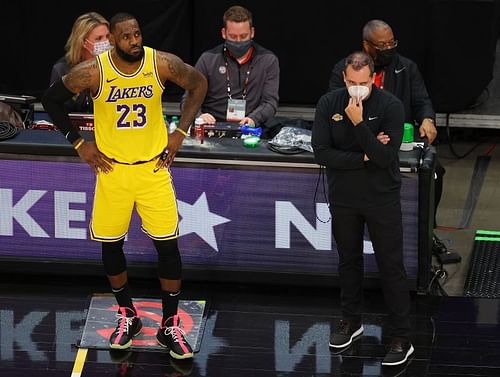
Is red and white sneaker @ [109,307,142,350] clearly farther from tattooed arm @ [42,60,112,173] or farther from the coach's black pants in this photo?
the coach's black pants

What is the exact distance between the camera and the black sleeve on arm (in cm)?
652

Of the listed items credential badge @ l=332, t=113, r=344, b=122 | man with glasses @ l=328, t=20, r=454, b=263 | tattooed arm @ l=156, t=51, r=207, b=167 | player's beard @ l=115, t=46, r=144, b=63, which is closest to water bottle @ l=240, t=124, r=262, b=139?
man with glasses @ l=328, t=20, r=454, b=263

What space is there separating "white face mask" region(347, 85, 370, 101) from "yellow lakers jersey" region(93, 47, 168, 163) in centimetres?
109

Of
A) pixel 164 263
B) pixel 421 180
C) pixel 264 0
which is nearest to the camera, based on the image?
pixel 164 263

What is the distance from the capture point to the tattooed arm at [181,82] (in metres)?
6.52

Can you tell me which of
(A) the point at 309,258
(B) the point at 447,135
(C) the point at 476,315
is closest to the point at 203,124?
(A) the point at 309,258

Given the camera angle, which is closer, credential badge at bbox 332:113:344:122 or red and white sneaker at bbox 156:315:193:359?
credential badge at bbox 332:113:344:122

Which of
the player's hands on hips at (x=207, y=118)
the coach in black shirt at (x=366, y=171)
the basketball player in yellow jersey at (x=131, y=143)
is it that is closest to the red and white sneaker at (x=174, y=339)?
the basketball player in yellow jersey at (x=131, y=143)

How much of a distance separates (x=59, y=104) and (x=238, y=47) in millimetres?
2089

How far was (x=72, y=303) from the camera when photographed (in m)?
7.56

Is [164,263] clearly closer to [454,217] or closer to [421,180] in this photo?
[421,180]

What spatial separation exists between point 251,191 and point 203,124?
0.66 metres

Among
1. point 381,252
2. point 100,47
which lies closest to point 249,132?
point 100,47

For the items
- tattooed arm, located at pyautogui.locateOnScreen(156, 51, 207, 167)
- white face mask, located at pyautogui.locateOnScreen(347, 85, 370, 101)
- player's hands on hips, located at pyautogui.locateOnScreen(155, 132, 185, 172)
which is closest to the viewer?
white face mask, located at pyautogui.locateOnScreen(347, 85, 370, 101)
